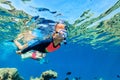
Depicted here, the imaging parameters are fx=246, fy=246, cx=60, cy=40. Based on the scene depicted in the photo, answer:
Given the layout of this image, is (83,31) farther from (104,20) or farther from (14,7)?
(14,7)

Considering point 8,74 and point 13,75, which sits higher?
point 8,74

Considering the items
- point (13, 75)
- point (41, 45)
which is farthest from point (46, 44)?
point (13, 75)

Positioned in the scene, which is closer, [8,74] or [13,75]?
[8,74]

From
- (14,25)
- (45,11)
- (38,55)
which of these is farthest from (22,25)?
(38,55)

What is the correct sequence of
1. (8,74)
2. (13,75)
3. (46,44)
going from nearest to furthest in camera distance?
(46,44) < (8,74) < (13,75)

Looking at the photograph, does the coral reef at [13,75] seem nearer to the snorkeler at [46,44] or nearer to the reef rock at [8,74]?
the reef rock at [8,74]

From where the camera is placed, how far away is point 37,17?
1878 cm

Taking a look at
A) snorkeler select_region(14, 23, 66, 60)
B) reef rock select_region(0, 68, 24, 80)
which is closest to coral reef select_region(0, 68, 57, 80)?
reef rock select_region(0, 68, 24, 80)

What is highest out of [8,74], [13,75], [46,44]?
[46,44]

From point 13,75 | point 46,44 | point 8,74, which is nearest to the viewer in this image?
point 46,44

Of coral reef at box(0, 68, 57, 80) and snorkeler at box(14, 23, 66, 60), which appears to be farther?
coral reef at box(0, 68, 57, 80)

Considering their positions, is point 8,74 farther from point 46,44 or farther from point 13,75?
point 46,44

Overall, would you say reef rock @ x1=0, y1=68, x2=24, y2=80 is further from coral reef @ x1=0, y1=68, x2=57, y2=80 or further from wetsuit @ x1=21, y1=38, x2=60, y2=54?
wetsuit @ x1=21, y1=38, x2=60, y2=54

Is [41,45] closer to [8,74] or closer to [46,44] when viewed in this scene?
[46,44]
